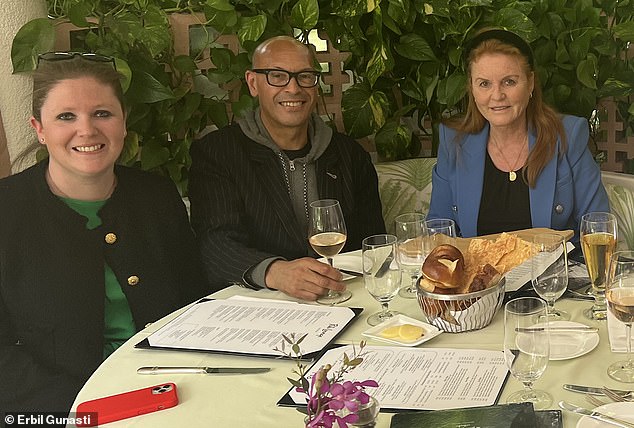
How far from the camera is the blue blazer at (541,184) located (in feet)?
8.23

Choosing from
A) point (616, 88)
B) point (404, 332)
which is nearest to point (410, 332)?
point (404, 332)

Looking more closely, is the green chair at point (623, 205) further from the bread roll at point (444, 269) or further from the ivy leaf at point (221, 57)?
the ivy leaf at point (221, 57)

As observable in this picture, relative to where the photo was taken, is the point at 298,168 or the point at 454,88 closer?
the point at 298,168

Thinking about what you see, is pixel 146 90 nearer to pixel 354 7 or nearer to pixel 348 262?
pixel 354 7

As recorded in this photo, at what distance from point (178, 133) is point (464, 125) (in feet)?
3.72

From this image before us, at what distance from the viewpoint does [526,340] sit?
1203 mm

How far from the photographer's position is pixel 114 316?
2.06 metres

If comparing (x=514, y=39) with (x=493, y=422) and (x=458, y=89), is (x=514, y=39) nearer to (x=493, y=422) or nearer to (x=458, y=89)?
(x=458, y=89)

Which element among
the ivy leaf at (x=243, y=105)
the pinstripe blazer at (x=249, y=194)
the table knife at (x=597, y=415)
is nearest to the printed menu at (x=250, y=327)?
the table knife at (x=597, y=415)

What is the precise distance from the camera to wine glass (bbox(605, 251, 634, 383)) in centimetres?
130

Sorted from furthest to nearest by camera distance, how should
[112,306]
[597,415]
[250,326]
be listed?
[112,306] < [250,326] < [597,415]

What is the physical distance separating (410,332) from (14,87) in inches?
72.0

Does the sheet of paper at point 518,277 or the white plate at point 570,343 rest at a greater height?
the sheet of paper at point 518,277

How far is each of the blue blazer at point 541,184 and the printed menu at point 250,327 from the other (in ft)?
3.47
